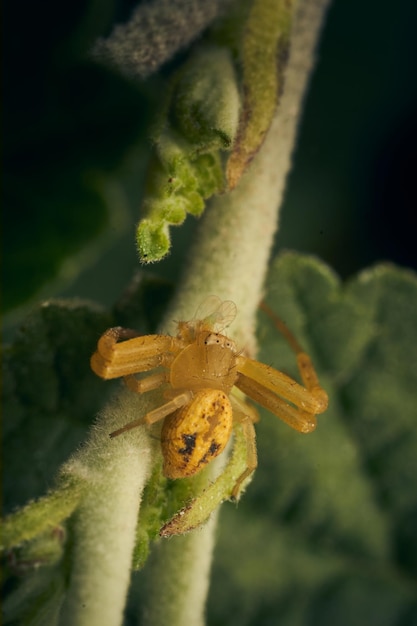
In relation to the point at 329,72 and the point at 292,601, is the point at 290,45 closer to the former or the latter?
the point at 329,72

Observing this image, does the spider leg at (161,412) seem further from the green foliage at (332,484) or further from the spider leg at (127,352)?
the green foliage at (332,484)

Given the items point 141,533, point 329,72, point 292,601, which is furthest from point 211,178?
point 329,72

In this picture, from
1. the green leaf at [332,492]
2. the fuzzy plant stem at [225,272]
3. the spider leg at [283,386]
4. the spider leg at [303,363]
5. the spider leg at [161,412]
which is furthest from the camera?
the green leaf at [332,492]

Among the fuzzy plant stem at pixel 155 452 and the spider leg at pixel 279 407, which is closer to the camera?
the fuzzy plant stem at pixel 155 452

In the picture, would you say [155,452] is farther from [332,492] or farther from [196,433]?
[332,492]

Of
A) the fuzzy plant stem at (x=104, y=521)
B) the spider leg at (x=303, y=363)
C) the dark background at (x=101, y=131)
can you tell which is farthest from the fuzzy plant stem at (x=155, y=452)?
the dark background at (x=101, y=131)

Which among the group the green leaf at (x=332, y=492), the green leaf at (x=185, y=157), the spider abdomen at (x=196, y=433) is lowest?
the green leaf at (x=332, y=492)
